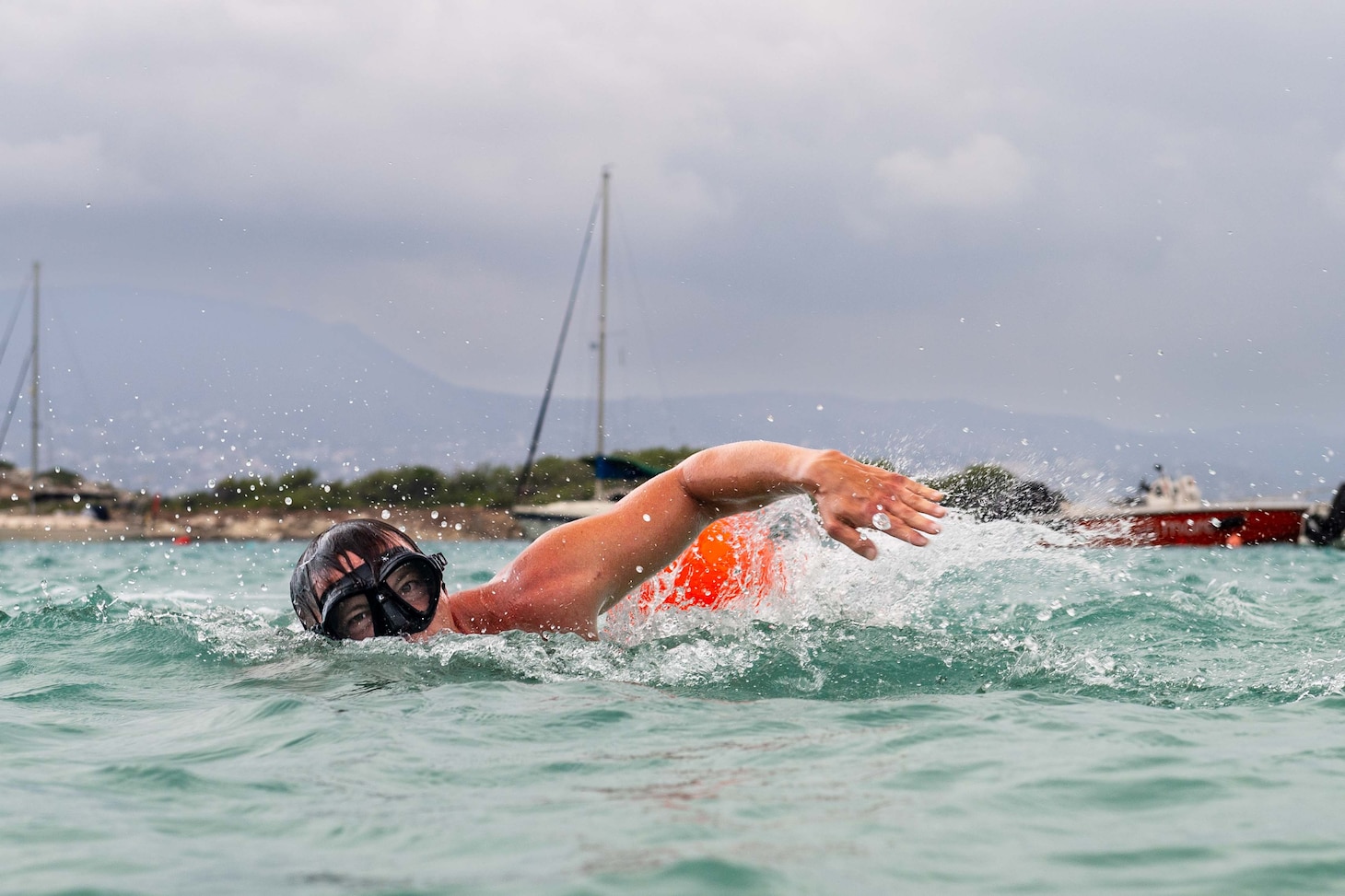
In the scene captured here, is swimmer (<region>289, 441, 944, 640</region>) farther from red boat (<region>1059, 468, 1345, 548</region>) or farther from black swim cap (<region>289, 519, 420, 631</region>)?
red boat (<region>1059, 468, 1345, 548</region>)

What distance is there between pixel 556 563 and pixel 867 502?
1331 mm

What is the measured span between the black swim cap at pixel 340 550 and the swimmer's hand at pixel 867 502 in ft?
4.98

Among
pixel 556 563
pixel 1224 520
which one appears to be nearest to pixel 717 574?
pixel 556 563

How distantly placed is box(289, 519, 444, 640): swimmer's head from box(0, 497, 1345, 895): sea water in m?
0.11

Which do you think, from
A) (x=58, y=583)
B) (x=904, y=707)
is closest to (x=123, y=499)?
(x=58, y=583)

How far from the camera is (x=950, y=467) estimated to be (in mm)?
7254

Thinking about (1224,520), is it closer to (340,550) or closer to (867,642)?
(867,642)

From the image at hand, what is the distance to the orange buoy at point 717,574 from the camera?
584 cm

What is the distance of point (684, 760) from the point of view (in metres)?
3.05

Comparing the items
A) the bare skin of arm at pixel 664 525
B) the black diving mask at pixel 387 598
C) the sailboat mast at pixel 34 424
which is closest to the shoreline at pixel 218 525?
the sailboat mast at pixel 34 424

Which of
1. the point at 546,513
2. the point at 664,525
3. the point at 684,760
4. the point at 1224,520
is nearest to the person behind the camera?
the point at 684,760

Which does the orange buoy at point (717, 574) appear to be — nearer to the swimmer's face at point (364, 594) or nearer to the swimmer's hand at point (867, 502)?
the swimmer's face at point (364, 594)

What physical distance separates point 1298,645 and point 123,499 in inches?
1602

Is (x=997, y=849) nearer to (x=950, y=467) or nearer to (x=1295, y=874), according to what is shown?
(x=1295, y=874)
